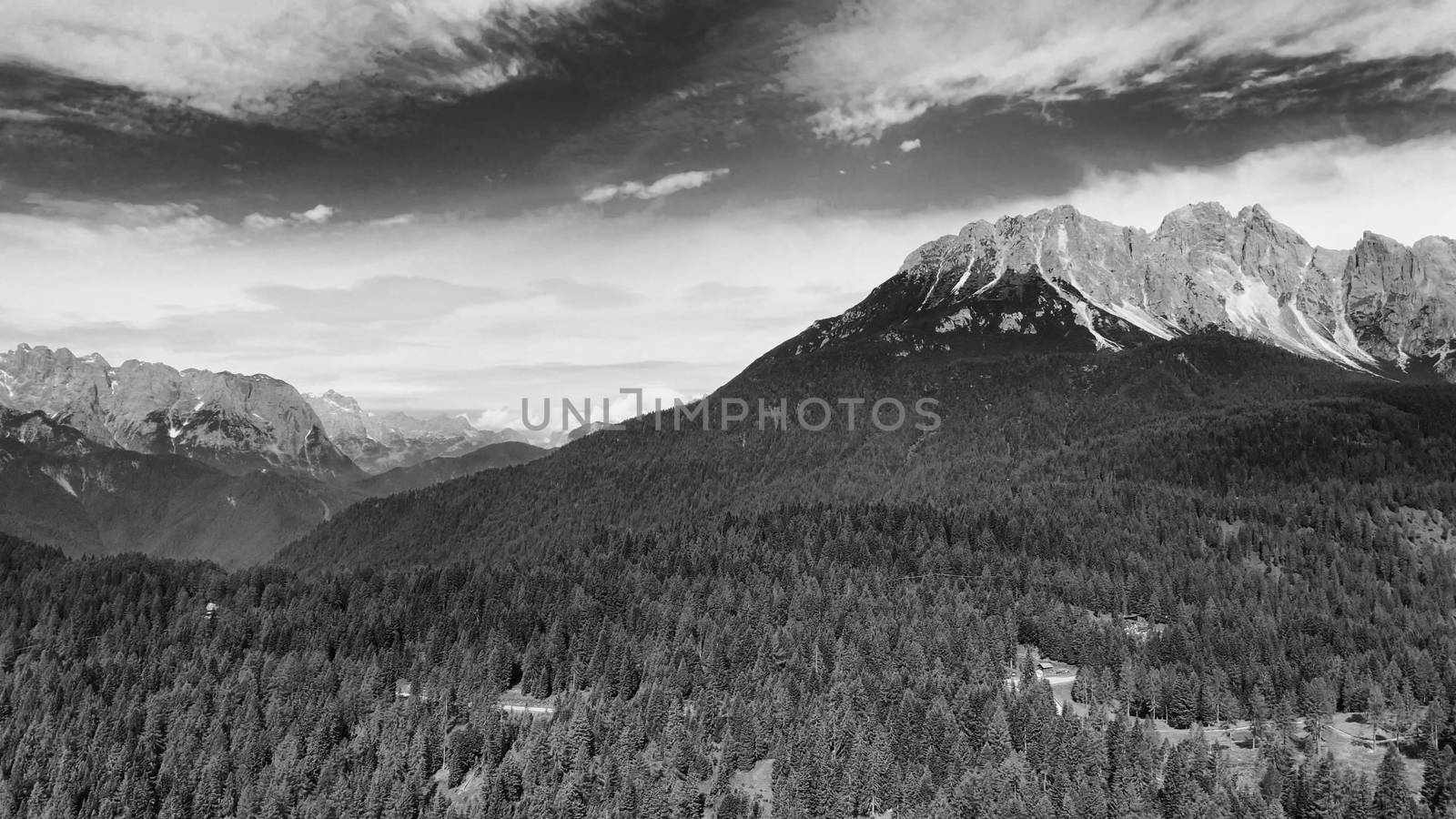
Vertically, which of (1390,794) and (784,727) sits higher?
(784,727)

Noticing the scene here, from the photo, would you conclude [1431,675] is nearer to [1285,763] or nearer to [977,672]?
[1285,763]

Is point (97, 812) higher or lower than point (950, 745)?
lower

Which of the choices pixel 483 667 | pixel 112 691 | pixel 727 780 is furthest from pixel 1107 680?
pixel 112 691

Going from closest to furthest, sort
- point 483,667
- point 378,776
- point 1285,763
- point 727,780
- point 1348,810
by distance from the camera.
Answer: point 1348,810 → point 1285,763 → point 727,780 → point 378,776 → point 483,667

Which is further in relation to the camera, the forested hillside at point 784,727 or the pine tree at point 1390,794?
the forested hillside at point 784,727

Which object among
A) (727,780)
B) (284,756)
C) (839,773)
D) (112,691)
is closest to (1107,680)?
(839,773)

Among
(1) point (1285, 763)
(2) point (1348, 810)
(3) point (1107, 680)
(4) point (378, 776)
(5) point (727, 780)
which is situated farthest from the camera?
(3) point (1107, 680)

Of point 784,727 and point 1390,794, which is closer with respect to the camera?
point 1390,794

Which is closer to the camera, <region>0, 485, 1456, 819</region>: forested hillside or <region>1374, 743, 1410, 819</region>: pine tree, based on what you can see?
<region>1374, 743, 1410, 819</region>: pine tree

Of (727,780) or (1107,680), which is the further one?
(1107,680)
